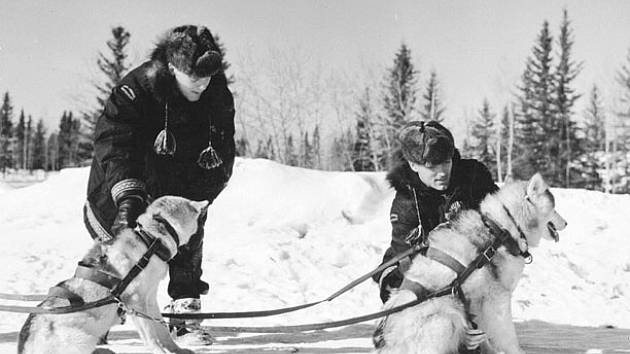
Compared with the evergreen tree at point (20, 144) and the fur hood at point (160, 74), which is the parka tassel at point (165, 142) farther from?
the evergreen tree at point (20, 144)

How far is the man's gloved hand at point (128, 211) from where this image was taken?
3979 mm

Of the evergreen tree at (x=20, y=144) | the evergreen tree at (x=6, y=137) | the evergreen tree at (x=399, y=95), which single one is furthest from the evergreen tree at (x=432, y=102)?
the evergreen tree at (x=20, y=144)

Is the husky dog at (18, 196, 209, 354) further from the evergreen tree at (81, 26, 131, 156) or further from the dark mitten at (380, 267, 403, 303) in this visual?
the evergreen tree at (81, 26, 131, 156)

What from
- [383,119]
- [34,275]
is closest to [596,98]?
[383,119]

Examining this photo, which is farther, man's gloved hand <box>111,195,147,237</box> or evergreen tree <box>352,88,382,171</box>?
evergreen tree <box>352,88,382,171</box>

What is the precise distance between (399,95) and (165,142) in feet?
146

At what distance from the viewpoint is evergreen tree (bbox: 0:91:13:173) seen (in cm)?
8681

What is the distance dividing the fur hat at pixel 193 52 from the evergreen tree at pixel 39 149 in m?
115

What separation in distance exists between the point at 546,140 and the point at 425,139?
50034mm

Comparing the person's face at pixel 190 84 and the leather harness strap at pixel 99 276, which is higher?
the person's face at pixel 190 84

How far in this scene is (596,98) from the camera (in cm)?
5869

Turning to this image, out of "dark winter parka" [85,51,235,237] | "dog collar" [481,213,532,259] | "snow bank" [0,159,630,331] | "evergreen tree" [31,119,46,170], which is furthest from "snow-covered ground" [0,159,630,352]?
"evergreen tree" [31,119,46,170]

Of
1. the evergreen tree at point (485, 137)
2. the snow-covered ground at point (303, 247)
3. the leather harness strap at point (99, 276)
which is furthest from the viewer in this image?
the evergreen tree at point (485, 137)

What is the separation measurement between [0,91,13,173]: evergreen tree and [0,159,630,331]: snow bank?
82.2 m
